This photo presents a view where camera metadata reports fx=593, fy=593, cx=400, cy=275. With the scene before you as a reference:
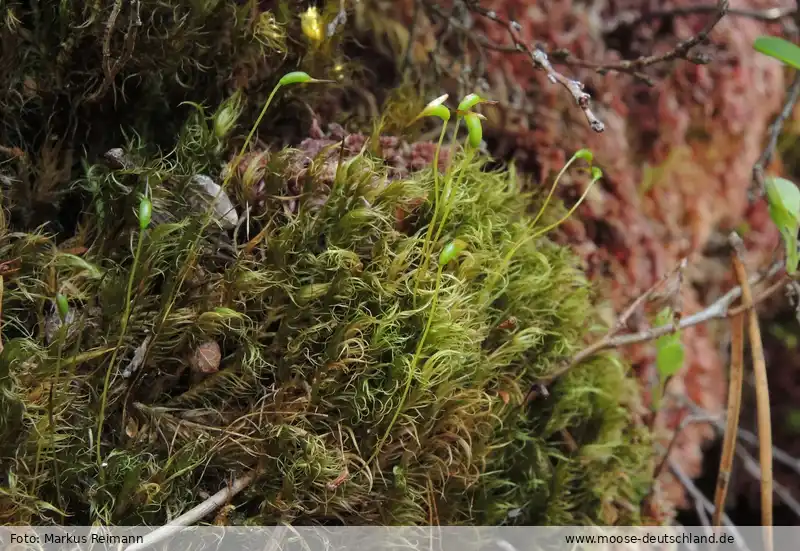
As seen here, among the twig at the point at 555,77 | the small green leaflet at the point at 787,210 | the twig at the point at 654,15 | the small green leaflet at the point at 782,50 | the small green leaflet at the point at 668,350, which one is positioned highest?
the small green leaflet at the point at 782,50

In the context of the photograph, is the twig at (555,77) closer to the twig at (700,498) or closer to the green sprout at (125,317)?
the green sprout at (125,317)

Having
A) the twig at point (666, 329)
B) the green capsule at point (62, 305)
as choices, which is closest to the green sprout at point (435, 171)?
the twig at point (666, 329)

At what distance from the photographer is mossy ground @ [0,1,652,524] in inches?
26.6

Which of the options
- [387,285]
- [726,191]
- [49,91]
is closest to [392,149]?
[387,285]

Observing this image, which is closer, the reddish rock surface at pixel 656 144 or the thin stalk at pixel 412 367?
the thin stalk at pixel 412 367

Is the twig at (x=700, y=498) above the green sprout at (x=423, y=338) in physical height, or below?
below

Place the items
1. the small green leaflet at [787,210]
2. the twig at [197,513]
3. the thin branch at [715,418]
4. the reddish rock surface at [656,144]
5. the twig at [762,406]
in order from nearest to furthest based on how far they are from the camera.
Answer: the twig at [197,513] < the small green leaflet at [787,210] < the twig at [762,406] < the reddish rock surface at [656,144] < the thin branch at [715,418]

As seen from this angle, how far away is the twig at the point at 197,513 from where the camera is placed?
2.11 ft

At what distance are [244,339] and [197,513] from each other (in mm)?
202

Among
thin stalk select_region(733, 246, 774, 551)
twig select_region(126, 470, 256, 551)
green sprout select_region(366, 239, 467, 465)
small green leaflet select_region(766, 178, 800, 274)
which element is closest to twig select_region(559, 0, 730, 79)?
small green leaflet select_region(766, 178, 800, 274)

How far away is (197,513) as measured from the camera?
0.67 m

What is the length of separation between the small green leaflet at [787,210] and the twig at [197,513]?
82 cm

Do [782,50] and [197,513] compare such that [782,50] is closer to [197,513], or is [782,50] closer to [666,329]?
[666,329]

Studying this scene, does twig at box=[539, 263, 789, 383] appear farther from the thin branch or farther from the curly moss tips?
the thin branch
